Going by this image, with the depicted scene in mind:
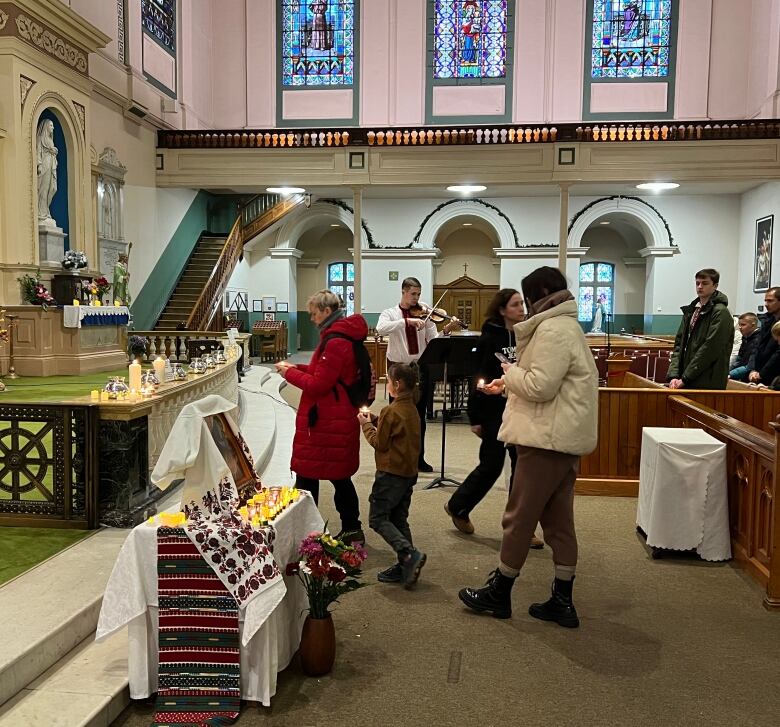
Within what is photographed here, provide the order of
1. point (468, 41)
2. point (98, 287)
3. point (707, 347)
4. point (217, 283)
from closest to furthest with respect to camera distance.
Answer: point (707, 347) < point (98, 287) < point (217, 283) < point (468, 41)

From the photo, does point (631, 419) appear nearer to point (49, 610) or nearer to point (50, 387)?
point (49, 610)

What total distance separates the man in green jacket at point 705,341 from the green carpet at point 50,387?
6242 millimetres

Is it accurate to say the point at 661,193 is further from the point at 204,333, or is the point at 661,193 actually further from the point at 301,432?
the point at 301,432

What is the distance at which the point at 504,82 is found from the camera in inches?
674

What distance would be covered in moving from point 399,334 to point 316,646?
13.2ft

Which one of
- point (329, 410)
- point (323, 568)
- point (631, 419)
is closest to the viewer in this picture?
point (323, 568)

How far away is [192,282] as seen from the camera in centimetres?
1688

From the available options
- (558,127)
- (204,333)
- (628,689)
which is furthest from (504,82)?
(628,689)

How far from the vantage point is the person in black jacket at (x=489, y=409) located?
4.80 meters

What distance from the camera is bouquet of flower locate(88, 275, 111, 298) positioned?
11.2m

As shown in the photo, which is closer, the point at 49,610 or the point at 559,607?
the point at 49,610

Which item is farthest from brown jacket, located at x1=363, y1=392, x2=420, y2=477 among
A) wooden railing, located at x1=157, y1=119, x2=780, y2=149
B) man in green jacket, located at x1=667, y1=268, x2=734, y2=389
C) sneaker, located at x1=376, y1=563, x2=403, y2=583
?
wooden railing, located at x1=157, y1=119, x2=780, y2=149

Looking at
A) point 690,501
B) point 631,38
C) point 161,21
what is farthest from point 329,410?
point 631,38

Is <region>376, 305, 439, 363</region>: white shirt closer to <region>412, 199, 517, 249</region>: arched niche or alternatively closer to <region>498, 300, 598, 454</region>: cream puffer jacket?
<region>498, 300, 598, 454</region>: cream puffer jacket
